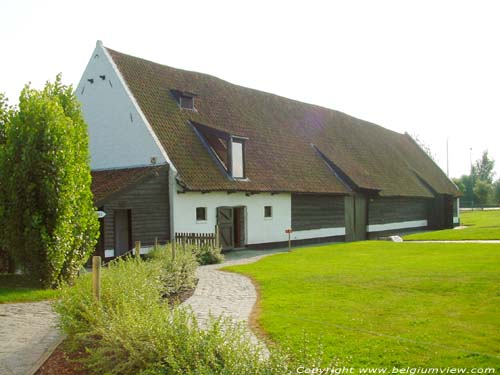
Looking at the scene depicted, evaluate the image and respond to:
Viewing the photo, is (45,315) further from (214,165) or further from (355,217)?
(355,217)

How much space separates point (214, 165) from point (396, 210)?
16.9 m

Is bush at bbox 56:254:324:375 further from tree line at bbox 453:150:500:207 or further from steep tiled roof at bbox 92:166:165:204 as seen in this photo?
tree line at bbox 453:150:500:207

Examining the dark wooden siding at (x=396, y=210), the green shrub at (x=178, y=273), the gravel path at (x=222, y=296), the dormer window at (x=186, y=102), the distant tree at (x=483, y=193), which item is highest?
the dormer window at (x=186, y=102)

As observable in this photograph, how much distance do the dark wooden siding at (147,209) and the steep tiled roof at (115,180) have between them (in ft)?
0.70

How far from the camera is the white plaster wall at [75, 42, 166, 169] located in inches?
814

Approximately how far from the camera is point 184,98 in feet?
78.0

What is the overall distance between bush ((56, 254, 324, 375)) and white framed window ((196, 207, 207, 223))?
12.6 m

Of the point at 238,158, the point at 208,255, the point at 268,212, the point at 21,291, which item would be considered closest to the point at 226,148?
the point at 238,158

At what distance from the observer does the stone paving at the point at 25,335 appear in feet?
23.4

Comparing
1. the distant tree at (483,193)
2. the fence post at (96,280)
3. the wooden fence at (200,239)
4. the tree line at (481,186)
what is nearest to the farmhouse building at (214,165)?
the wooden fence at (200,239)

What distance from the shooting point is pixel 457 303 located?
983cm

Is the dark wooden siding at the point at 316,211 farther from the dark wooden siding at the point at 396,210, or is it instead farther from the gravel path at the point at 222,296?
the gravel path at the point at 222,296

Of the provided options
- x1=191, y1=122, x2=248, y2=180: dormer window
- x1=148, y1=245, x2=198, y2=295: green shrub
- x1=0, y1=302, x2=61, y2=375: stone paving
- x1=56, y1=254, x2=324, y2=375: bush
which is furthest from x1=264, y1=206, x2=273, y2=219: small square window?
x1=56, y1=254, x2=324, y2=375: bush

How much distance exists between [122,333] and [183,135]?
16.0 m
